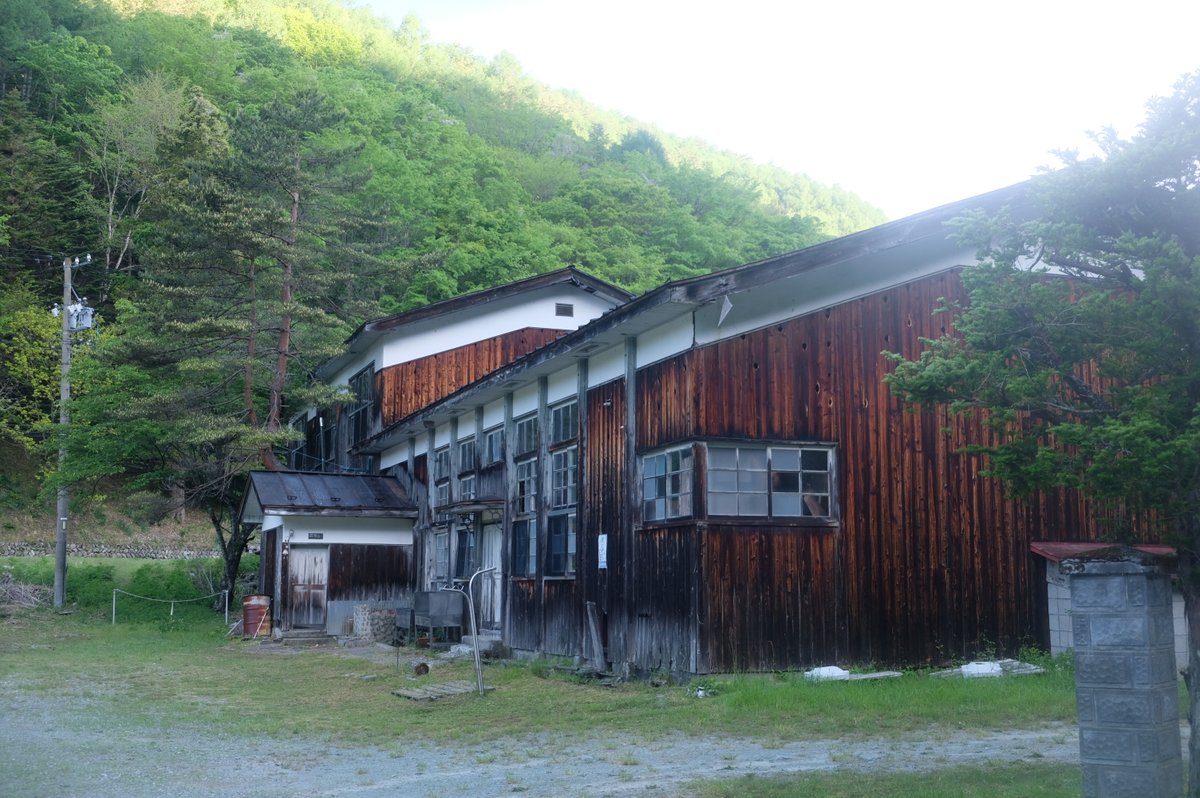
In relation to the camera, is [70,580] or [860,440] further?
[70,580]

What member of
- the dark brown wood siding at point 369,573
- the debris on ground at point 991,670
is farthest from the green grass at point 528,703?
the dark brown wood siding at point 369,573

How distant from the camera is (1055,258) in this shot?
7230 millimetres

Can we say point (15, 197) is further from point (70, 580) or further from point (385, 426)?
point (385, 426)

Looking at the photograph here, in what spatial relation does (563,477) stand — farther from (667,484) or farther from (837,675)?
(837,675)

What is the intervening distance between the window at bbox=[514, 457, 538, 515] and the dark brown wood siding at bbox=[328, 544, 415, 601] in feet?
23.8

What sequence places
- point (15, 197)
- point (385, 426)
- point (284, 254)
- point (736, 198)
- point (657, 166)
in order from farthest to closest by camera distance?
1. point (657, 166)
2. point (736, 198)
3. point (15, 197)
4. point (284, 254)
5. point (385, 426)

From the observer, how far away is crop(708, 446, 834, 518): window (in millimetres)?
13414

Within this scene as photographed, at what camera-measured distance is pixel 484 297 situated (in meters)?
25.6

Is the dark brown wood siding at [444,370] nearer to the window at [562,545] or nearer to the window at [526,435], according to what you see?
the window at [526,435]

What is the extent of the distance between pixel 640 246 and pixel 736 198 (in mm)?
10548

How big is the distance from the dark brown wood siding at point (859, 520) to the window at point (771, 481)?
0.21 m

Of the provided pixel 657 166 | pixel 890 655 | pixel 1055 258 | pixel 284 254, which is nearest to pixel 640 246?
pixel 657 166

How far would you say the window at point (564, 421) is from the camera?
16.9m

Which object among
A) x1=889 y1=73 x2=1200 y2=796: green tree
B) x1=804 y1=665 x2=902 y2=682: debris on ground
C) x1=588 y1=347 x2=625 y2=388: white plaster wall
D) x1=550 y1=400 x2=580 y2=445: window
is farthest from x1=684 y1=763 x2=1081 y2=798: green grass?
x1=550 y1=400 x2=580 y2=445: window
